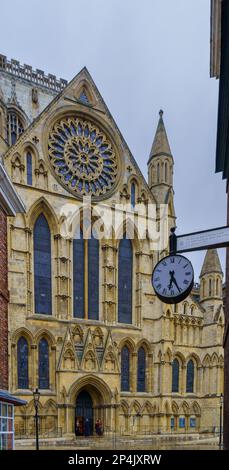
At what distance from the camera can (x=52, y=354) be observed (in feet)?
95.8

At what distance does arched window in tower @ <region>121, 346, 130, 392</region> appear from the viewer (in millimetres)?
31922

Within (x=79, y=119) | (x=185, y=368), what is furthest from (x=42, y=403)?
(x=79, y=119)

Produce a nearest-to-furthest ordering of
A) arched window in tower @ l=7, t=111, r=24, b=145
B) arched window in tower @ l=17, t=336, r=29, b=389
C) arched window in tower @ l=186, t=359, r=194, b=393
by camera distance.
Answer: arched window in tower @ l=17, t=336, r=29, b=389, arched window in tower @ l=186, t=359, r=194, b=393, arched window in tower @ l=7, t=111, r=24, b=145

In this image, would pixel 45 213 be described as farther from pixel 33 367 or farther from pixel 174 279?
pixel 174 279

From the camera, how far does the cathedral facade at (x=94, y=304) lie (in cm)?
2870

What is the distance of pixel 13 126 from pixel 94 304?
58.3 ft

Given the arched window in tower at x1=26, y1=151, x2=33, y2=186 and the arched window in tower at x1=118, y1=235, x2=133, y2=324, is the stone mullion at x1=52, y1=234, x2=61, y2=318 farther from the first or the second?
the arched window in tower at x1=118, y1=235, x2=133, y2=324

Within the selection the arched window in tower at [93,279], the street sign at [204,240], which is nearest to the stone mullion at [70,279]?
the arched window in tower at [93,279]

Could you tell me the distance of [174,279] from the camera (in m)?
5.67

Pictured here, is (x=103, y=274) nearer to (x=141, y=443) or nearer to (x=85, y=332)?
(x=85, y=332)

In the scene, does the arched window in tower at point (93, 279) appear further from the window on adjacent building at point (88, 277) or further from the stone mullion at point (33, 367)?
the stone mullion at point (33, 367)

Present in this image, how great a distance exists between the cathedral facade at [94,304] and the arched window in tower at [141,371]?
0.24 feet

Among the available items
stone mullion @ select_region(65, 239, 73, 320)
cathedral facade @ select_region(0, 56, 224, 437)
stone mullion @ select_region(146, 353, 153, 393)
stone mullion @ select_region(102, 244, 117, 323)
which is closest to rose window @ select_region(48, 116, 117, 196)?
cathedral facade @ select_region(0, 56, 224, 437)

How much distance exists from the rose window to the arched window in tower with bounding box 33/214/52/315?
388 cm
